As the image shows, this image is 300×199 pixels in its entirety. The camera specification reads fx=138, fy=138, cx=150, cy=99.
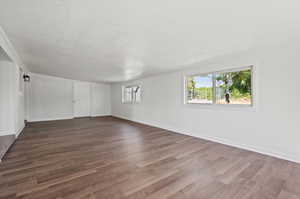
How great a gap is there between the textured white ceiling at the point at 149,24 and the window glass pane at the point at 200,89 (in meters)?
Result: 1.13

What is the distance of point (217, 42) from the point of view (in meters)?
2.35

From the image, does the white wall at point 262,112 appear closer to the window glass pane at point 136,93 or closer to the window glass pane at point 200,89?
the window glass pane at point 200,89

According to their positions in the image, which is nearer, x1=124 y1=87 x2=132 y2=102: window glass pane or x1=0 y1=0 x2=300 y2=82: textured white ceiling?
x1=0 y1=0 x2=300 y2=82: textured white ceiling

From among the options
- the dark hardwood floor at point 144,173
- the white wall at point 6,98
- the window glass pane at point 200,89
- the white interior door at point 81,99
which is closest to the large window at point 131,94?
the white interior door at point 81,99

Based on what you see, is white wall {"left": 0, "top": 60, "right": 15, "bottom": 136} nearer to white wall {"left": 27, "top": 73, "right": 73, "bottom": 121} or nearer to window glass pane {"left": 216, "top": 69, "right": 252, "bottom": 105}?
white wall {"left": 27, "top": 73, "right": 73, "bottom": 121}

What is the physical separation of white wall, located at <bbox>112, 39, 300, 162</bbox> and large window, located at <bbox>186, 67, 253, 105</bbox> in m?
0.19

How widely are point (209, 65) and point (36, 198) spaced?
159 inches

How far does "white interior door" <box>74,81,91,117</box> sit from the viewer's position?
25.3 ft

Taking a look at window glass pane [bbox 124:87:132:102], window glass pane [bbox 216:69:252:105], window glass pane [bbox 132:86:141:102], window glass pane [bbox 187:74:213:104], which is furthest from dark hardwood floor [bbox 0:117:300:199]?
window glass pane [bbox 124:87:132:102]

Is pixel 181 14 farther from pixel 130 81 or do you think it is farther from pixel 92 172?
pixel 130 81

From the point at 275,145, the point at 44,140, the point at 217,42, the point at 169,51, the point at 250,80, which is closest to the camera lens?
the point at 217,42

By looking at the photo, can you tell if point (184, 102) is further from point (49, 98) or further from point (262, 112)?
point (49, 98)

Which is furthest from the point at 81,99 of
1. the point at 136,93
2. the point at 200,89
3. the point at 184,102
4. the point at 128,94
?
the point at 200,89

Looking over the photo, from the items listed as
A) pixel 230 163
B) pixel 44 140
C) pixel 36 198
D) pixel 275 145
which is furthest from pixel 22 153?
pixel 275 145
